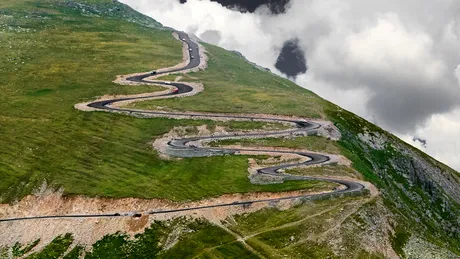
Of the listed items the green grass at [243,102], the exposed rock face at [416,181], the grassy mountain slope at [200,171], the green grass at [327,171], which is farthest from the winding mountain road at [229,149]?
the exposed rock face at [416,181]

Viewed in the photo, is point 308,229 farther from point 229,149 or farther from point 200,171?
point 229,149

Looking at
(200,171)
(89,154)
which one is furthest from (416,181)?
(89,154)

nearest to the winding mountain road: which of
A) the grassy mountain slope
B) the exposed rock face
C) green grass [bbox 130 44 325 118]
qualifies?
the grassy mountain slope

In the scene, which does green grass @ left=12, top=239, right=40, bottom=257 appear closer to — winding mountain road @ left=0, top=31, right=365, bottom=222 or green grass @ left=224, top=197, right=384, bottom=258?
winding mountain road @ left=0, top=31, right=365, bottom=222

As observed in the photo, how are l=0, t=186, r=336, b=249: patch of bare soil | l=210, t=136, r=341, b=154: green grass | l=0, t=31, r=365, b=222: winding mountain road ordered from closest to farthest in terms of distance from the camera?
1. l=0, t=186, r=336, b=249: patch of bare soil
2. l=0, t=31, r=365, b=222: winding mountain road
3. l=210, t=136, r=341, b=154: green grass

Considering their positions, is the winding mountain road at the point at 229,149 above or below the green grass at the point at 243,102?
below

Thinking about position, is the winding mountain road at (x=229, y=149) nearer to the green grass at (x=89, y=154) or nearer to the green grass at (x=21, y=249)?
the green grass at (x=89, y=154)
